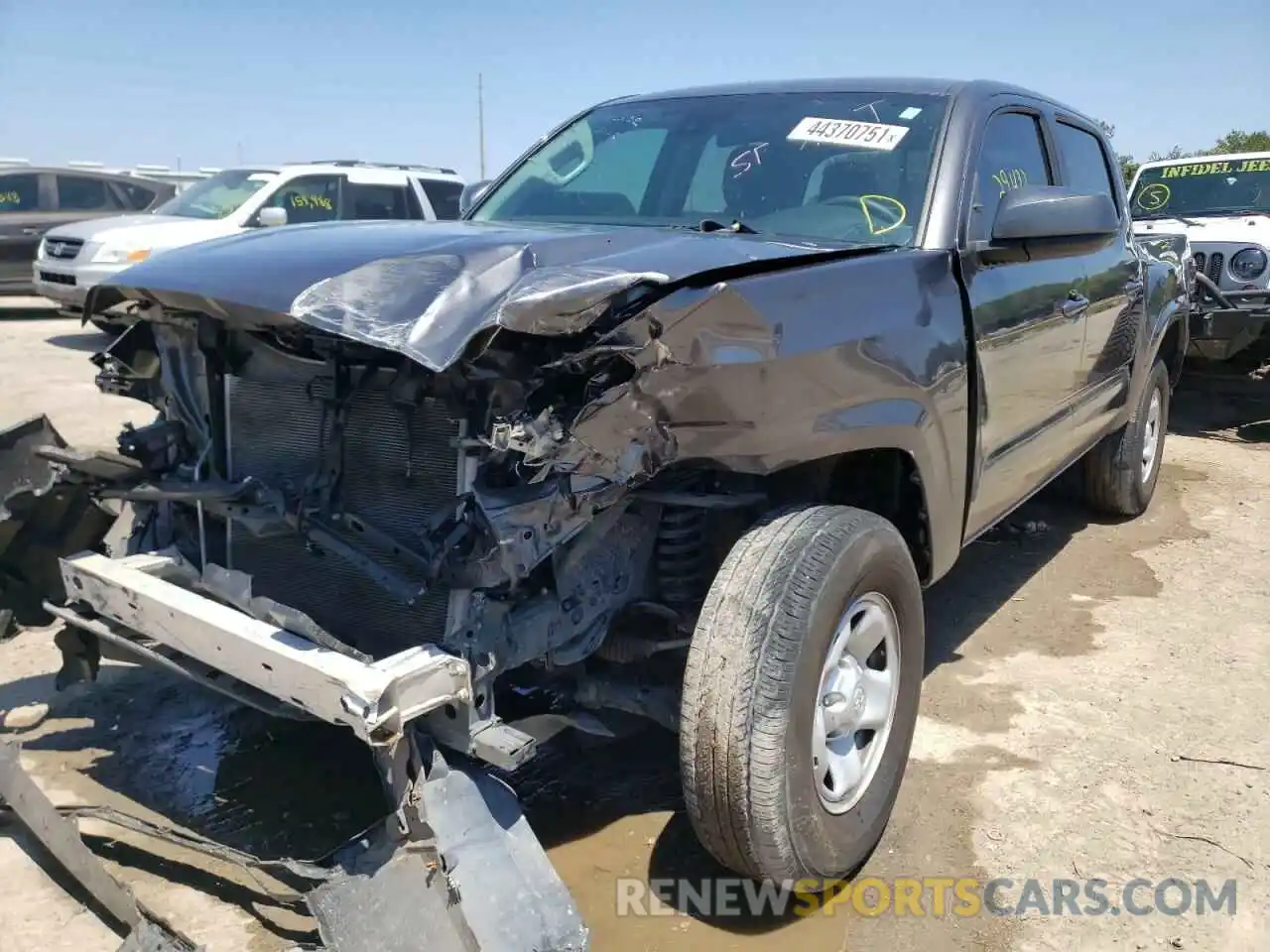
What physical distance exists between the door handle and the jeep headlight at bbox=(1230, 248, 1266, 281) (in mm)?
4987

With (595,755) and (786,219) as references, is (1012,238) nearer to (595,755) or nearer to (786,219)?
(786,219)

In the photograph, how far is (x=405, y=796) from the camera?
2080 millimetres

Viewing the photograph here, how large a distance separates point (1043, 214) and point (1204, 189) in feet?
24.4

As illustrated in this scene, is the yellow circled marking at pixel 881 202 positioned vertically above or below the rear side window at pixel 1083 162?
below

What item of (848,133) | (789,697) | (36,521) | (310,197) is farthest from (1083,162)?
(310,197)

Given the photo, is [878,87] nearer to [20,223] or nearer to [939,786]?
[939,786]

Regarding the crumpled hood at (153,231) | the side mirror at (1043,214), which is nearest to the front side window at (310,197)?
the crumpled hood at (153,231)

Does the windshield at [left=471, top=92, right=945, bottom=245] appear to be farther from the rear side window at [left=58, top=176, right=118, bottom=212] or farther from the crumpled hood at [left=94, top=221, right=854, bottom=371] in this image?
the rear side window at [left=58, top=176, right=118, bottom=212]

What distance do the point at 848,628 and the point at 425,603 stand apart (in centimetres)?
103

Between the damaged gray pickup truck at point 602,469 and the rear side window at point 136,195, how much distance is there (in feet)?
40.3

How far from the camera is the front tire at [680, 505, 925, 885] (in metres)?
2.24

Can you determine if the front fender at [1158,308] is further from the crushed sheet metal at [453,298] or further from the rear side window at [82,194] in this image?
the rear side window at [82,194]

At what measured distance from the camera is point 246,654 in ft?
7.34

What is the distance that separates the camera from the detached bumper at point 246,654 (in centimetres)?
202
